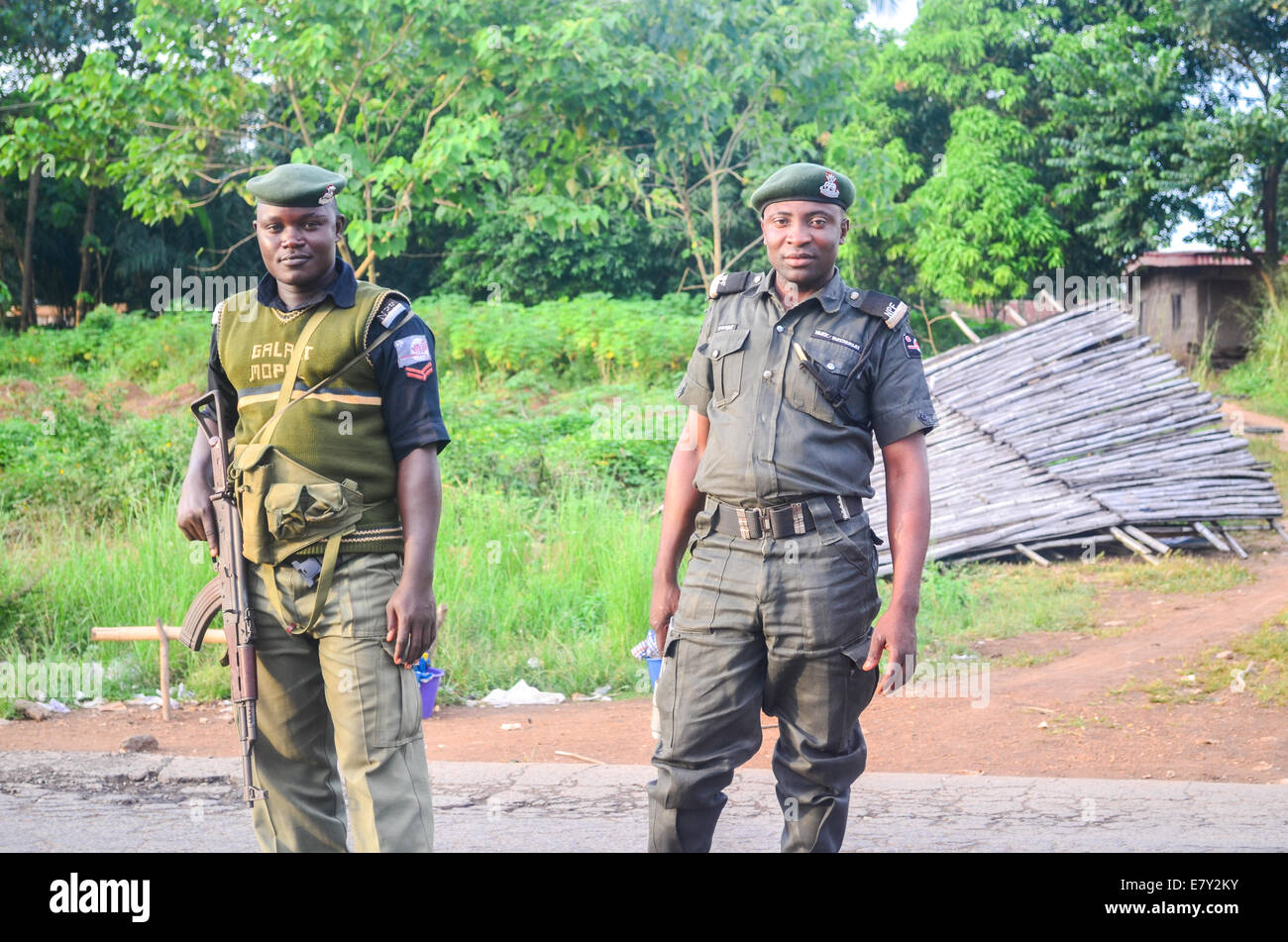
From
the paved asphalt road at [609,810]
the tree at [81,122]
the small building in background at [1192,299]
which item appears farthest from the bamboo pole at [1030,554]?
the small building in background at [1192,299]

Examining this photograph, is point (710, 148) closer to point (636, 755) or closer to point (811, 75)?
point (811, 75)

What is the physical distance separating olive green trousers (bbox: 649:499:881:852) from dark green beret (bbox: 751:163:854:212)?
0.77 meters

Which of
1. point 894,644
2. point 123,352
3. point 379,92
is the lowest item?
point 894,644

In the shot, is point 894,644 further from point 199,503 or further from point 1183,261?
point 1183,261

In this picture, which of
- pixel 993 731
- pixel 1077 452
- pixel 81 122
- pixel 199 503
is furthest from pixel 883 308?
pixel 81 122

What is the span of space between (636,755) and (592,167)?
29.2 ft

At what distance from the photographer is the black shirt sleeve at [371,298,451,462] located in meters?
2.90

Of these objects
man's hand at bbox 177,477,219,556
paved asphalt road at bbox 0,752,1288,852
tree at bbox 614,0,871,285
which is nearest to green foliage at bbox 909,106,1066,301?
tree at bbox 614,0,871,285

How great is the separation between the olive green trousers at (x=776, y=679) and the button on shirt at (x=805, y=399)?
0.39ft

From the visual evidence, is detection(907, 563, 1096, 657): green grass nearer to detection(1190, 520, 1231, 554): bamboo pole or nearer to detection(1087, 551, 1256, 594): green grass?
detection(1087, 551, 1256, 594): green grass

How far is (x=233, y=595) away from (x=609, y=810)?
72.0 inches

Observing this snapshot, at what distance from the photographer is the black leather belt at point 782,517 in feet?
9.93

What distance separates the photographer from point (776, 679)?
304cm
